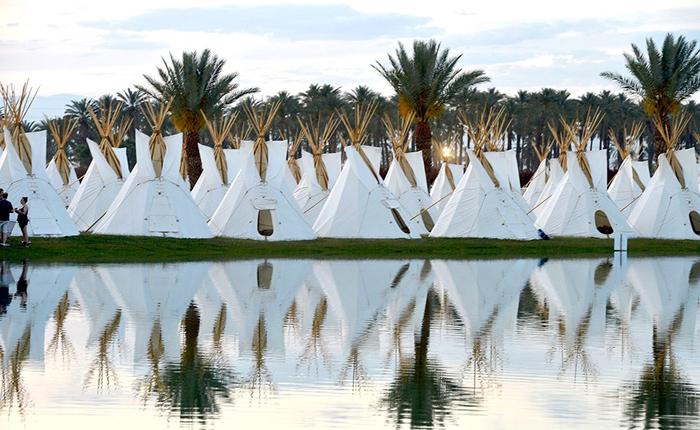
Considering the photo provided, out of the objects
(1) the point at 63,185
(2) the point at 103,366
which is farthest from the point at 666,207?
(2) the point at 103,366

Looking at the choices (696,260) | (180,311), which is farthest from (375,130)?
(180,311)

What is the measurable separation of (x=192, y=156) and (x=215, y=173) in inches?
107

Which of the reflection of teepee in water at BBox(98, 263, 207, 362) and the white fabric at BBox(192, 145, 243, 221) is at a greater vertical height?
the white fabric at BBox(192, 145, 243, 221)

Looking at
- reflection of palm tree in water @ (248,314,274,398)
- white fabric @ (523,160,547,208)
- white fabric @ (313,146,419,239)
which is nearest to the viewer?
reflection of palm tree in water @ (248,314,274,398)

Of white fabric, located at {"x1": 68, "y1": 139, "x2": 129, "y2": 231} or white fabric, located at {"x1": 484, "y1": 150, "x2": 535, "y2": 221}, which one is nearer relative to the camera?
white fabric, located at {"x1": 68, "y1": 139, "x2": 129, "y2": 231}

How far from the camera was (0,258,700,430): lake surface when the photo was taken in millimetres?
11648

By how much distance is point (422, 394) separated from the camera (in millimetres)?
12633

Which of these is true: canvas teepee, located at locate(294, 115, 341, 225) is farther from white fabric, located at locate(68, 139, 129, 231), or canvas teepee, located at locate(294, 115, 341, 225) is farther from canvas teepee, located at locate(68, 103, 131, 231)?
white fabric, located at locate(68, 139, 129, 231)

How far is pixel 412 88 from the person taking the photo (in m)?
53.3

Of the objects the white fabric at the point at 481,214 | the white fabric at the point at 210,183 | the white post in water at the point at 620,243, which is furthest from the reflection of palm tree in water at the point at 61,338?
the white fabric at the point at 210,183

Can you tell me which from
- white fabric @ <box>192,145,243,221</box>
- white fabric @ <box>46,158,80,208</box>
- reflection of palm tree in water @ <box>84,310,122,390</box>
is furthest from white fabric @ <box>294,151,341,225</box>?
reflection of palm tree in water @ <box>84,310,122,390</box>

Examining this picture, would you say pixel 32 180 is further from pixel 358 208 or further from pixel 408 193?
pixel 408 193

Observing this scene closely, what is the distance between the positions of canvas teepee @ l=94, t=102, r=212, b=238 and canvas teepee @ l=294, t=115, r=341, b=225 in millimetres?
10443

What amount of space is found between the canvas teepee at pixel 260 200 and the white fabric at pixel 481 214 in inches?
236
